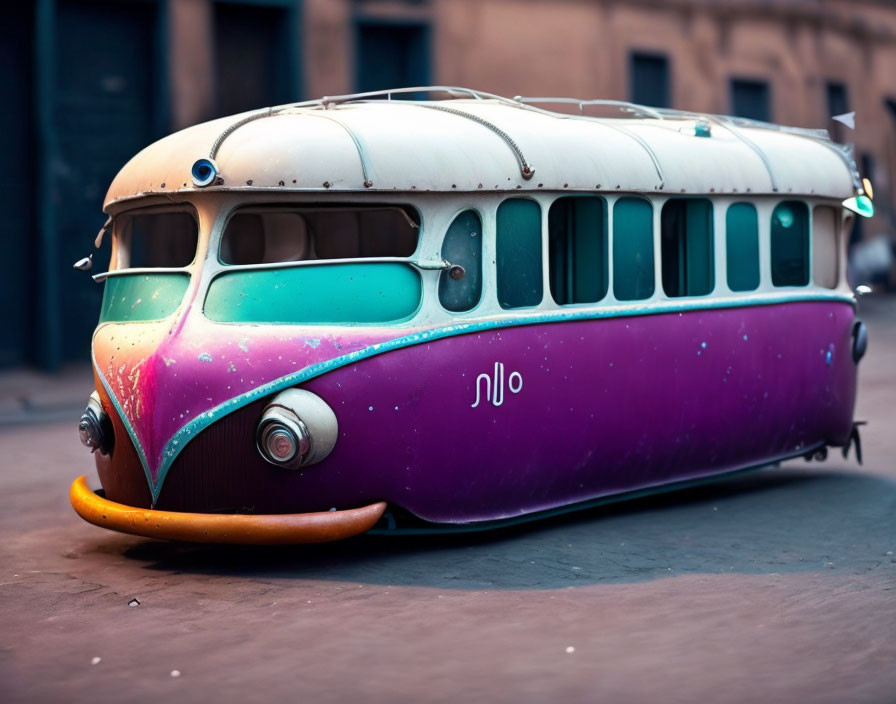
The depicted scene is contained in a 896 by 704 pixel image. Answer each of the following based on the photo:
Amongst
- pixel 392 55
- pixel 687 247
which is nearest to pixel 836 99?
pixel 392 55

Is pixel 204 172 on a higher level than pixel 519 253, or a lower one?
higher

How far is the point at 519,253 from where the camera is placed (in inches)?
285

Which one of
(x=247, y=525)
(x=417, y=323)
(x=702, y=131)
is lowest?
(x=247, y=525)

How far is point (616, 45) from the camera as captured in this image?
22.3 metres

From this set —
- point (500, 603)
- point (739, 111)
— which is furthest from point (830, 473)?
point (739, 111)

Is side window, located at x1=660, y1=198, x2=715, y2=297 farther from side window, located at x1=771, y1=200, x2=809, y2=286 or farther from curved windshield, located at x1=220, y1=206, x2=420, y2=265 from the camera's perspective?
curved windshield, located at x1=220, y1=206, x2=420, y2=265

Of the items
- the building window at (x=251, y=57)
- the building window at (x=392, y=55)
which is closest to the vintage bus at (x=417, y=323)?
the building window at (x=251, y=57)

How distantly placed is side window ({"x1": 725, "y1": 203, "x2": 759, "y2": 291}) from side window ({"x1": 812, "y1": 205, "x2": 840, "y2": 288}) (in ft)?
2.26

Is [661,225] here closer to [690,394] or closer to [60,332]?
Answer: [690,394]

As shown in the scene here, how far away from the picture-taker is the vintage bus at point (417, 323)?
6.56m

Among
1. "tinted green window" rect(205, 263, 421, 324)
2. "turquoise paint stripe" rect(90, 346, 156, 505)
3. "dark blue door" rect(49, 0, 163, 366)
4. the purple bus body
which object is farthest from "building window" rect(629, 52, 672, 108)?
"turquoise paint stripe" rect(90, 346, 156, 505)

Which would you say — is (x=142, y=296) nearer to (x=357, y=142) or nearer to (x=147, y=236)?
(x=147, y=236)

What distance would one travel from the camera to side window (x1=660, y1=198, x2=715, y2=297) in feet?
26.5

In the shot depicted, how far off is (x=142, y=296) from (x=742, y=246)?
3.41 meters
